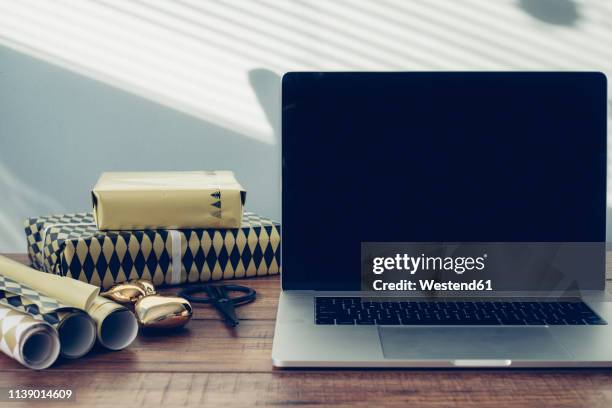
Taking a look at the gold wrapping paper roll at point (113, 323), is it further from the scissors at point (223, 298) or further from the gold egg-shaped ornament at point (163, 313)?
the scissors at point (223, 298)

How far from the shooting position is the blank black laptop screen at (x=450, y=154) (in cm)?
93

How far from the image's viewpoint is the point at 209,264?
1.12 m

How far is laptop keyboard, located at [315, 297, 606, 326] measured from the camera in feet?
2.77

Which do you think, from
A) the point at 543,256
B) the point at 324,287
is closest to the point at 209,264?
the point at 324,287

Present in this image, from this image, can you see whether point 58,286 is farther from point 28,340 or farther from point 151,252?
point 151,252

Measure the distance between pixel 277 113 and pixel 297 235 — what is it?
118 centimetres

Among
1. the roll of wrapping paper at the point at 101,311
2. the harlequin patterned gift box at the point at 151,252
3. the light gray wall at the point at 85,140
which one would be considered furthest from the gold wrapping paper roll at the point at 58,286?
the light gray wall at the point at 85,140

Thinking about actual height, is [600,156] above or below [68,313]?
above

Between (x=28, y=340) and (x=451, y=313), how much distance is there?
1.60 feet

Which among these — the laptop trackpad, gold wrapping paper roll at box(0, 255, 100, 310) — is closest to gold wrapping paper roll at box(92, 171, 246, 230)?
gold wrapping paper roll at box(0, 255, 100, 310)

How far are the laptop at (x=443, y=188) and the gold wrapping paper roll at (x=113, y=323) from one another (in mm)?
203

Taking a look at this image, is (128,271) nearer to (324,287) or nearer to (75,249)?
(75,249)

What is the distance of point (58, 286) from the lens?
838 millimetres

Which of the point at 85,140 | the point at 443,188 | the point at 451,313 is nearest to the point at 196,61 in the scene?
the point at 85,140
